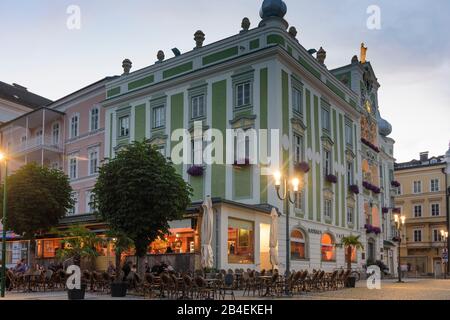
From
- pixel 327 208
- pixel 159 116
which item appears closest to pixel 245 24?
pixel 159 116

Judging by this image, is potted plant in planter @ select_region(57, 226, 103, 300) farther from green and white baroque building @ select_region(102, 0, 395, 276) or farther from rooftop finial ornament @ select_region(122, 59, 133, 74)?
rooftop finial ornament @ select_region(122, 59, 133, 74)

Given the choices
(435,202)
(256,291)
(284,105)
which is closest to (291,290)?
(256,291)

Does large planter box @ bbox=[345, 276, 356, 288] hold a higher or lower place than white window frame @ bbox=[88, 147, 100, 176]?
lower

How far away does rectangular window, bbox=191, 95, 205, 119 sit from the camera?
36.4 meters

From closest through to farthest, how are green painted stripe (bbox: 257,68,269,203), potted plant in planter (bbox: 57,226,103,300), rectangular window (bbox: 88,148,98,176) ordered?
potted plant in planter (bbox: 57,226,103,300)
green painted stripe (bbox: 257,68,269,203)
rectangular window (bbox: 88,148,98,176)

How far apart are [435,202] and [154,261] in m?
51.9

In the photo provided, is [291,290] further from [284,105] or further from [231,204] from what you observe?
[284,105]

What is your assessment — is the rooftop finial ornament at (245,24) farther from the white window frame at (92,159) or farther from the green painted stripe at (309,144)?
the white window frame at (92,159)

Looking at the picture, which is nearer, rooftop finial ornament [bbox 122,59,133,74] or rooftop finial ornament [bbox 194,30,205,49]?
rooftop finial ornament [bbox 194,30,205,49]

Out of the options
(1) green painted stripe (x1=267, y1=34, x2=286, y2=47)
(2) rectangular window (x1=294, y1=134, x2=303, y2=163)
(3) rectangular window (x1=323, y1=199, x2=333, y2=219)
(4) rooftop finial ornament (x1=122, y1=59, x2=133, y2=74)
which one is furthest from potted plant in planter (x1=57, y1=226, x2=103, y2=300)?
(4) rooftop finial ornament (x1=122, y1=59, x2=133, y2=74)

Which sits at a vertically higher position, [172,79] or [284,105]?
[172,79]

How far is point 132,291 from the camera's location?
2333 cm

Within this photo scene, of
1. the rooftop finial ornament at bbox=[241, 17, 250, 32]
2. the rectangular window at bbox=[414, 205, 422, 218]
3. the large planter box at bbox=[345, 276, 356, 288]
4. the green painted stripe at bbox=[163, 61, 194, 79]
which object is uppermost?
the rooftop finial ornament at bbox=[241, 17, 250, 32]

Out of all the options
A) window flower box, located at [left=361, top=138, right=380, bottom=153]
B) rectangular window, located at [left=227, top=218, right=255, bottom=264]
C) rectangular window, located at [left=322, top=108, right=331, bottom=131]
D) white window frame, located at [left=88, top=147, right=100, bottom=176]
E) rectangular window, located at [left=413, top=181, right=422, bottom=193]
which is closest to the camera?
rectangular window, located at [left=227, top=218, right=255, bottom=264]
